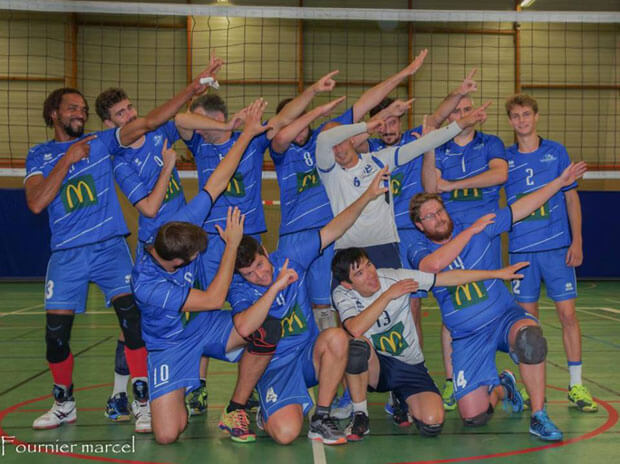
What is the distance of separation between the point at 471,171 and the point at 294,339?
1984 millimetres

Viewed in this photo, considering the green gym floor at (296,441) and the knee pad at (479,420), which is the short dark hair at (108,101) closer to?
the green gym floor at (296,441)

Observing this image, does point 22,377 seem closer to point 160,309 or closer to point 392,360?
point 160,309

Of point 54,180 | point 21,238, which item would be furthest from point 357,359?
point 21,238

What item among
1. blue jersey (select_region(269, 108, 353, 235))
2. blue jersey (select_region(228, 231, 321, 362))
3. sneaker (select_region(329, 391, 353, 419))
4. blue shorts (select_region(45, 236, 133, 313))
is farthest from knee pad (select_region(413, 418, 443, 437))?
blue shorts (select_region(45, 236, 133, 313))

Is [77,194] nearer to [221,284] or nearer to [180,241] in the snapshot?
[180,241]

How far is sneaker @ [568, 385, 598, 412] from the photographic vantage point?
15.7 ft

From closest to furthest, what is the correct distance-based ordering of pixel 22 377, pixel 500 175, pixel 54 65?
pixel 500 175, pixel 22 377, pixel 54 65

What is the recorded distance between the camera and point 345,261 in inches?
177

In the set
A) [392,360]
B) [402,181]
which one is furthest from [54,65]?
[392,360]

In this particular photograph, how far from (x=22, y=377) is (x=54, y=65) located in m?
13.7

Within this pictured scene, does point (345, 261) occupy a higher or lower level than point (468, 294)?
higher

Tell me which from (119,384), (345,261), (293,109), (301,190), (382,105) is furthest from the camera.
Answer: (382,105)

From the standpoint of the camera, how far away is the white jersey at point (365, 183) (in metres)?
4.96

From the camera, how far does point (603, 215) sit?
49.4 feet
